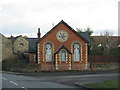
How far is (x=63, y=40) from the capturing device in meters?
52.8

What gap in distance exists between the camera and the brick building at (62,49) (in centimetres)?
5150

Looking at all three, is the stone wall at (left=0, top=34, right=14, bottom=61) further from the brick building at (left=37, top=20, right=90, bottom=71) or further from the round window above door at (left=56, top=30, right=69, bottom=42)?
the round window above door at (left=56, top=30, right=69, bottom=42)

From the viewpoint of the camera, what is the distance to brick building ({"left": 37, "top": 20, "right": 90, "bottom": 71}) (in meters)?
51.5

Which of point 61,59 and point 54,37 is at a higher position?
point 54,37

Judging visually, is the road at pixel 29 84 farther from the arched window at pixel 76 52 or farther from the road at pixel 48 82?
the arched window at pixel 76 52

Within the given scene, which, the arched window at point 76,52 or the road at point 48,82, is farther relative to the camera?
the arched window at point 76,52

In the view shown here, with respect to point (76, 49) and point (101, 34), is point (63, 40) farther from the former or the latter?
point (101, 34)

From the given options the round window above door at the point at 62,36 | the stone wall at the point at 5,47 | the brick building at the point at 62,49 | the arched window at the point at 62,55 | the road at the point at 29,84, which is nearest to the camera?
the road at the point at 29,84

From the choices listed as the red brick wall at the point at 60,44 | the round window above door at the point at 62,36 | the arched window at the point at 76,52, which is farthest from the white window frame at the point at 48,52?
the arched window at the point at 76,52

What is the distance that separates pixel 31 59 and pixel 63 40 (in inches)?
435

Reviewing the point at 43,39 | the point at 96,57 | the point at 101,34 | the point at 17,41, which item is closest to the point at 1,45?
the point at 17,41

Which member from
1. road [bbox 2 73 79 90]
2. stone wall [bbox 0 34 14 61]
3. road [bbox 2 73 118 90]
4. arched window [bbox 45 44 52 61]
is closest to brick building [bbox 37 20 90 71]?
arched window [bbox 45 44 52 61]

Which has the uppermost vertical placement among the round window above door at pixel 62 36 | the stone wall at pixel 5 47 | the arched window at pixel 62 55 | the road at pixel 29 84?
the round window above door at pixel 62 36

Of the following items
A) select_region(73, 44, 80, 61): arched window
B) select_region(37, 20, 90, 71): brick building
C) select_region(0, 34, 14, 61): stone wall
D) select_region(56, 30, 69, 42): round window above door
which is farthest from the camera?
select_region(0, 34, 14, 61): stone wall
